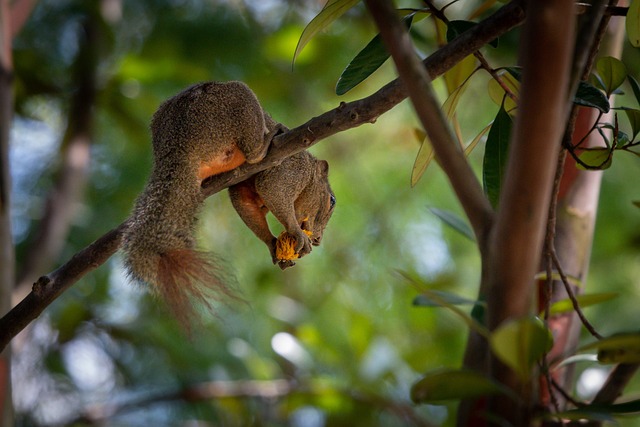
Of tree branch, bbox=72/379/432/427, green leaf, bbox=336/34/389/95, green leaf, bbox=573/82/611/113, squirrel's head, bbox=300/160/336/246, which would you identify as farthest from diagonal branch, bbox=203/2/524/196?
tree branch, bbox=72/379/432/427

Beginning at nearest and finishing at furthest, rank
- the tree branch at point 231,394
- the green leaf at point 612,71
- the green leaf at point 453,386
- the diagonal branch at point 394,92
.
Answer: the green leaf at point 453,386, the diagonal branch at point 394,92, the green leaf at point 612,71, the tree branch at point 231,394

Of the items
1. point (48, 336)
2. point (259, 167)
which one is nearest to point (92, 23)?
point (48, 336)

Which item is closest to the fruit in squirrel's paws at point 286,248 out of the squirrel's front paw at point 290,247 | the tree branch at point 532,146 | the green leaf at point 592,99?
the squirrel's front paw at point 290,247

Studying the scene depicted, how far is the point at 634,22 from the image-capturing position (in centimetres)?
120

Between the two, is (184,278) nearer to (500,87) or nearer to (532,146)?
(500,87)

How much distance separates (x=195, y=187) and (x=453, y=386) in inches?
32.9

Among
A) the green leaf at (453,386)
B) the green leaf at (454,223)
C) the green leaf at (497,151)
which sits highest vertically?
the green leaf at (454,223)

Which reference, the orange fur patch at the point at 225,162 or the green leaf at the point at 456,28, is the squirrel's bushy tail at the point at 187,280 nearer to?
the orange fur patch at the point at 225,162

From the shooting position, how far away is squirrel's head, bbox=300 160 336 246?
186 centimetres

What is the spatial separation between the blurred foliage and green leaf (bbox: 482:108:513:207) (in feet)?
4.59

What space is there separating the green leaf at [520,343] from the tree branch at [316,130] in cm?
43

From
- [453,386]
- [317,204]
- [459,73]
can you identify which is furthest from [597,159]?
[317,204]

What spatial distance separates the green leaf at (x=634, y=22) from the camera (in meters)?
A: 1.18

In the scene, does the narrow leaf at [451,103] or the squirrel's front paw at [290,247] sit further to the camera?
the squirrel's front paw at [290,247]
